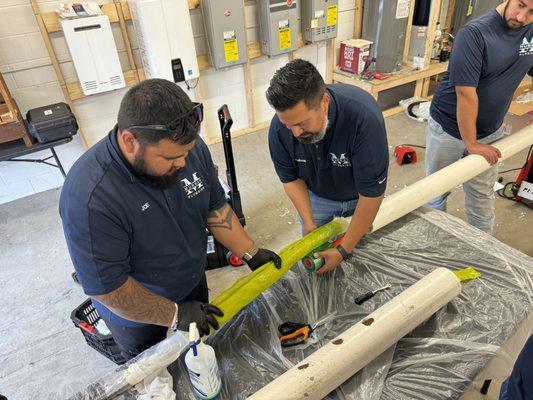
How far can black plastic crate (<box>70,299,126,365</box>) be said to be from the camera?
1.87 m

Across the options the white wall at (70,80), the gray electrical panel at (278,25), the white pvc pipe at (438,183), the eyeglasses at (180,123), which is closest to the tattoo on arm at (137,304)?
the eyeglasses at (180,123)

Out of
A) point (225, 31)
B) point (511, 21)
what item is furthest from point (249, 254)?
point (225, 31)

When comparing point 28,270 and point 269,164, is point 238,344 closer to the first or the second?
point 28,270

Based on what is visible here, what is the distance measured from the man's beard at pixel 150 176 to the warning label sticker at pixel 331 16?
3315mm

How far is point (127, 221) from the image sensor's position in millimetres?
1128

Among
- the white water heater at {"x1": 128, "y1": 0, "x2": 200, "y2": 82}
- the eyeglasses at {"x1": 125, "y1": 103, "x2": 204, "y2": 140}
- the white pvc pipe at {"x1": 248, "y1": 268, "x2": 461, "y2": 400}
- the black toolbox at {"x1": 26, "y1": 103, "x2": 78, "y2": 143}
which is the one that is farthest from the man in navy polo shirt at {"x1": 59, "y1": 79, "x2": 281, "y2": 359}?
the white water heater at {"x1": 128, "y1": 0, "x2": 200, "y2": 82}

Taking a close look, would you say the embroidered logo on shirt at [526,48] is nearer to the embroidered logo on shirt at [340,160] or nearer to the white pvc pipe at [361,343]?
the embroidered logo on shirt at [340,160]

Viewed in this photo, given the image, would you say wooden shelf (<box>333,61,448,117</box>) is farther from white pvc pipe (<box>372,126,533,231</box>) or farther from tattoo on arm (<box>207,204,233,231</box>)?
tattoo on arm (<box>207,204,233,231</box>)

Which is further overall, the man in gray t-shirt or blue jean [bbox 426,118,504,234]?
blue jean [bbox 426,118,504,234]

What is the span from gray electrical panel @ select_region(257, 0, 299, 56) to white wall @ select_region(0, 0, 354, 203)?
0.56 feet

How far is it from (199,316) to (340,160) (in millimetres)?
808

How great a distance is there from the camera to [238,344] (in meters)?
1.27

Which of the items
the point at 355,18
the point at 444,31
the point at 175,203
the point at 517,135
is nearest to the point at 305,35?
the point at 355,18

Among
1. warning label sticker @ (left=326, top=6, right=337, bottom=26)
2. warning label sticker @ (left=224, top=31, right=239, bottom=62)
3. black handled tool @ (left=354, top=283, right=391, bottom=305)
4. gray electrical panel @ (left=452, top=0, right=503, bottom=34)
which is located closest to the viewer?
black handled tool @ (left=354, top=283, right=391, bottom=305)
